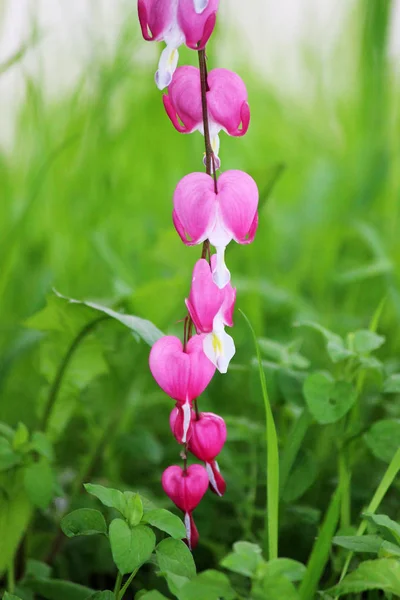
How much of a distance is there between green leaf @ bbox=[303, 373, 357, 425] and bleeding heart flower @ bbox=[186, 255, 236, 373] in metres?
0.23

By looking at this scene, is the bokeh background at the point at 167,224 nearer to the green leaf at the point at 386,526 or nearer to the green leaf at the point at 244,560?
the green leaf at the point at 386,526

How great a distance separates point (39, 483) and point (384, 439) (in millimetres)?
421

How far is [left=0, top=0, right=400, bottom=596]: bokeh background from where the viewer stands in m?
1.16

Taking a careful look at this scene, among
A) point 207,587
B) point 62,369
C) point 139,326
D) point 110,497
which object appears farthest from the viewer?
point 62,369

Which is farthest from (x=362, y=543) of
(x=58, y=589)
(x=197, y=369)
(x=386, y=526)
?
(x=58, y=589)

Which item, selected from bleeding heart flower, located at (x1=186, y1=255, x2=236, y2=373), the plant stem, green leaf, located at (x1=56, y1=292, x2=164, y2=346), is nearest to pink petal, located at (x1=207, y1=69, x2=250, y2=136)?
bleeding heart flower, located at (x1=186, y1=255, x2=236, y2=373)

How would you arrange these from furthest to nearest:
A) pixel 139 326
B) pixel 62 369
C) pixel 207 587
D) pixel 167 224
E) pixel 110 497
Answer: pixel 167 224, pixel 62 369, pixel 139 326, pixel 110 497, pixel 207 587

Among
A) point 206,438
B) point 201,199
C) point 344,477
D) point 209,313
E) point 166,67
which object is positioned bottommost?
point 344,477

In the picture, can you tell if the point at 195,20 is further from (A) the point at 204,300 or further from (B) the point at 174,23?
(A) the point at 204,300

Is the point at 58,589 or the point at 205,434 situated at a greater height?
the point at 205,434

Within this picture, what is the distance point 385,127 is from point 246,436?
46.6 inches

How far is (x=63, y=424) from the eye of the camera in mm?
1165

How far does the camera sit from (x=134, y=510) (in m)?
0.77

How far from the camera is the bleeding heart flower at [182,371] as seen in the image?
74 centimetres
